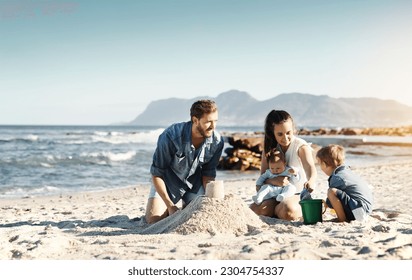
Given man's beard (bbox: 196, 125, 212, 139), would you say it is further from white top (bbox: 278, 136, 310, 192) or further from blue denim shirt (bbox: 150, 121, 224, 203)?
white top (bbox: 278, 136, 310, 192)

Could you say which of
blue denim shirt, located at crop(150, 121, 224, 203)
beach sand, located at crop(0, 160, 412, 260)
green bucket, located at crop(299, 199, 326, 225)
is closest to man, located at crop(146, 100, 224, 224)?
blue denim shirt, located at crop(150, 121, 224, 203)

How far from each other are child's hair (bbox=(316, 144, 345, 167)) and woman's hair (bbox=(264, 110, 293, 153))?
0.43m

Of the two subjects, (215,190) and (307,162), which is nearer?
(215,190)

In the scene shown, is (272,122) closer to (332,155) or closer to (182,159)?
(332,155)

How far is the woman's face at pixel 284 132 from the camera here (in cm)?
404

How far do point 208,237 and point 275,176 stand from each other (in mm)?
1319

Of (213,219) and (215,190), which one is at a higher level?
(215,190)

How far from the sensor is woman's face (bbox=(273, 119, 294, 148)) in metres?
4.04

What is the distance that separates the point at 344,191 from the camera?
12.8ft

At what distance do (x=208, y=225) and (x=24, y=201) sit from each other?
423 cm

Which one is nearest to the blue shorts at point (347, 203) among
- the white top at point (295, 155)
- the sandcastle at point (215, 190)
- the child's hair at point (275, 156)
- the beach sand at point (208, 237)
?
the beach sand at point (208, 237)

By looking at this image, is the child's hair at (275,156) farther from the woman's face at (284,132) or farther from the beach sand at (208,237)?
the beach sand at (208,237)

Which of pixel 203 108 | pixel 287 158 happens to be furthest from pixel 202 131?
pixel 287 158
